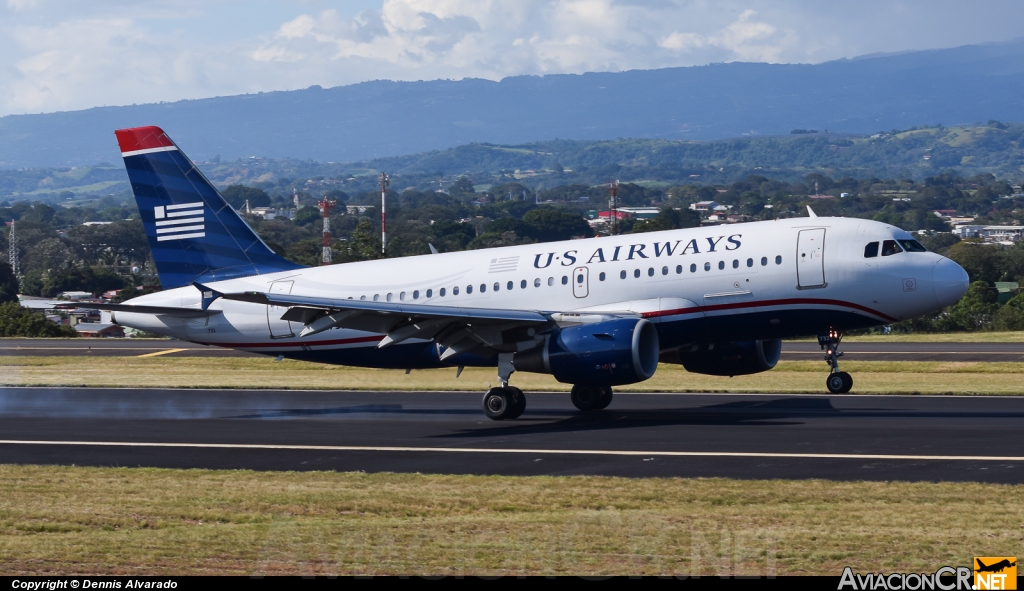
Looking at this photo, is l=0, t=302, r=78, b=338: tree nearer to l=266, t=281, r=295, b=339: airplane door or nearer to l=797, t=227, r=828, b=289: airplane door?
l=266, t=281, r=295, b=339: airplane door

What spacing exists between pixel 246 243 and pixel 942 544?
80.2ft

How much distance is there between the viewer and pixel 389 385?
126 ft

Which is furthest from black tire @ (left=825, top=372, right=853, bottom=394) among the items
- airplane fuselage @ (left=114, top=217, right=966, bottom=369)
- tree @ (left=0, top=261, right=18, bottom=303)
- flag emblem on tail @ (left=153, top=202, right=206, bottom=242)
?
tree @ (left=0, top=261, right=18, bottom=303)

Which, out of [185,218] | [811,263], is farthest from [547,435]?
[185,218]

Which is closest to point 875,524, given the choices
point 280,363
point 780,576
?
point 780,576

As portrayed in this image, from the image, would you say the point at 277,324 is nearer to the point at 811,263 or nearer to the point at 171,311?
the point at 171,311

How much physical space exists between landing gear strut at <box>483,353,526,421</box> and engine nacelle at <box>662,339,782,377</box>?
13.9ft

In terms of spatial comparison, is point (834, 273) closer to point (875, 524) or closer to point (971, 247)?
point (875, 524)

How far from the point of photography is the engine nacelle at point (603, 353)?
87.2ft

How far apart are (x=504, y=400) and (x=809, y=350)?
1051 inches

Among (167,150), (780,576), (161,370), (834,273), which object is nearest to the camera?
(780,576)

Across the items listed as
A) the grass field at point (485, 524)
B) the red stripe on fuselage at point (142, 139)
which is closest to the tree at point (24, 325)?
the red stripe on fuselage at point (142, 139)

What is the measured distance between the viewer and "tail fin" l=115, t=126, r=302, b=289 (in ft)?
111

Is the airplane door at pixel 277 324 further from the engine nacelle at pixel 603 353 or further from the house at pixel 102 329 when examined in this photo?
the house at pixel 102 329
